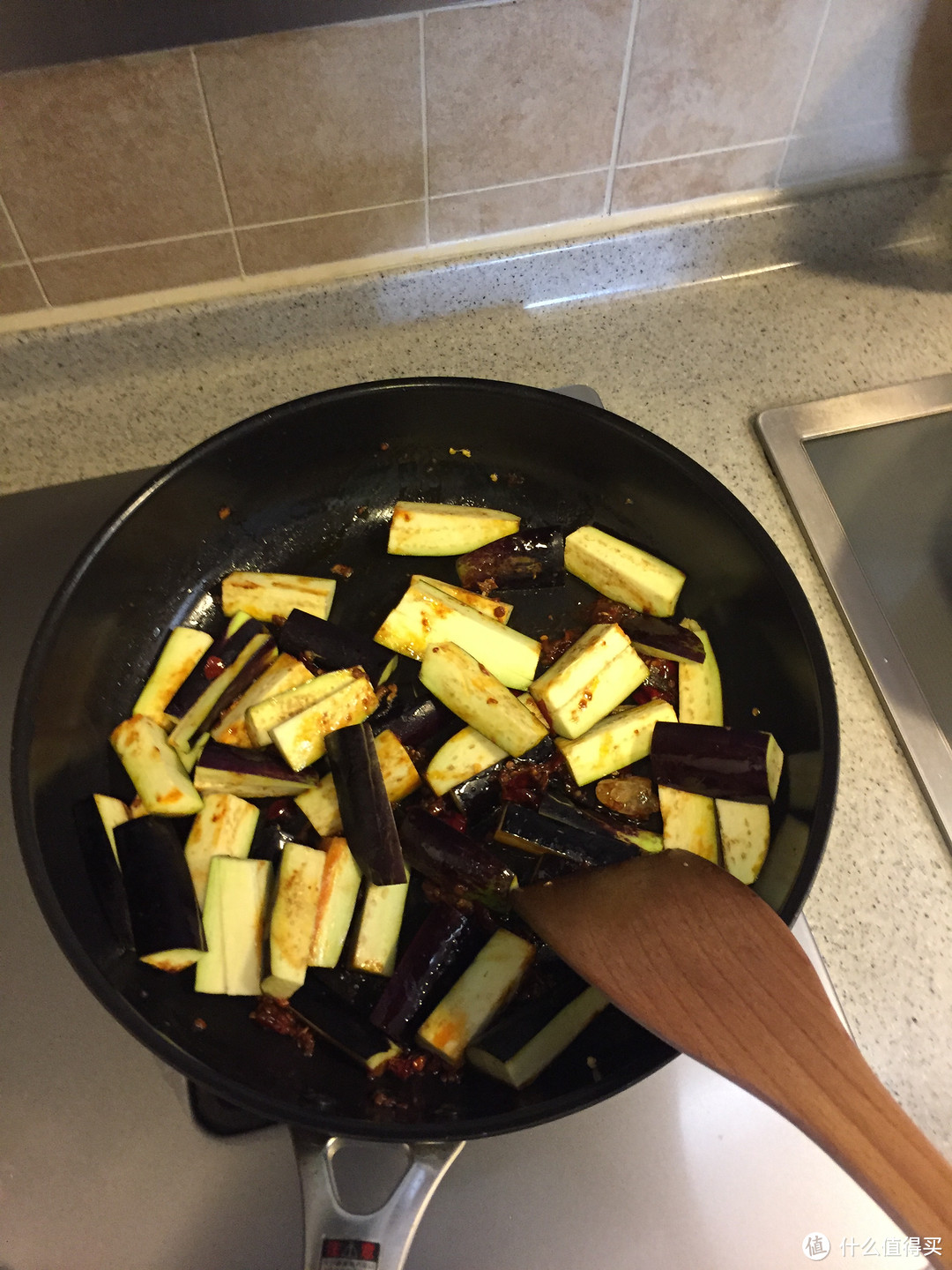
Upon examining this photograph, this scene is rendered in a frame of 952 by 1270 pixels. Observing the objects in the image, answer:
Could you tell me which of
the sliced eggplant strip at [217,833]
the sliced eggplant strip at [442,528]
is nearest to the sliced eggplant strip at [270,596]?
the sliced eggplant strip at [442,528]

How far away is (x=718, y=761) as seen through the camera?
987mm

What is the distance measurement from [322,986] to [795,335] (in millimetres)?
1224

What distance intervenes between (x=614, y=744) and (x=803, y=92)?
980 mm

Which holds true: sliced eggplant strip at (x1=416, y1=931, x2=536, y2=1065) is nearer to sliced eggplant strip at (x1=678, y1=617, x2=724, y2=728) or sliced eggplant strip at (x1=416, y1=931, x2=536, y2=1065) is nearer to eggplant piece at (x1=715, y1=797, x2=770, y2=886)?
eggplant piece at (x1=715, y1=797, x2=770, y2=886)

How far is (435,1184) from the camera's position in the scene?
2.62ft

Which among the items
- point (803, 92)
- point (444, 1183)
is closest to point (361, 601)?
point (444, 1183)

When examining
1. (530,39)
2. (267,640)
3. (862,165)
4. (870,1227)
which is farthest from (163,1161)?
(862,165)

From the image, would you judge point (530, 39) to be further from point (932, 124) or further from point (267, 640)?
point (267, 640)

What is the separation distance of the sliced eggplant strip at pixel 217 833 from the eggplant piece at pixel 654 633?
0.53 metres

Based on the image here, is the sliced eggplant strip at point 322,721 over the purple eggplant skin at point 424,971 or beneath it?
over

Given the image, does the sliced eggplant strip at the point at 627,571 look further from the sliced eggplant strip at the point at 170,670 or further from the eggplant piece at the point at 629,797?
the sliced eggplant strip at the point at 170,670

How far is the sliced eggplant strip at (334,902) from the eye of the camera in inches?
36.6

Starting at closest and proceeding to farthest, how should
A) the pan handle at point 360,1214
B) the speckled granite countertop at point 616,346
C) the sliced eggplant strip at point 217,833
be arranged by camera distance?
the pan handle at point 360,1214, the sliced eggplant strip at point 217,833, the speckled granite countertop at point 616,346

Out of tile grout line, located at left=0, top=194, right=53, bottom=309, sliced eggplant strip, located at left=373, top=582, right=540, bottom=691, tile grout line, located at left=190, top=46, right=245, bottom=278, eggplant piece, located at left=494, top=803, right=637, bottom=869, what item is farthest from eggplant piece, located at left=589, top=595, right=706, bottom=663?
tile grout line, located at left=0, top=194, right=53, bottom=309
